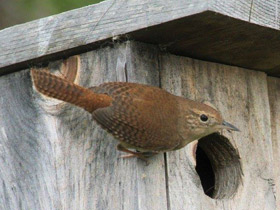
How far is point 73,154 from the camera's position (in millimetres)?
3539

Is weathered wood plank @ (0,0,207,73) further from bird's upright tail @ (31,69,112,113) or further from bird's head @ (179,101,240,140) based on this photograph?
bird's head @ (179,101,240,140)

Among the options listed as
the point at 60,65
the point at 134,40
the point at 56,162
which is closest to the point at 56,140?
the point at 56,162

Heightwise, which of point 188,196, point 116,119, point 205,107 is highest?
point 116,119

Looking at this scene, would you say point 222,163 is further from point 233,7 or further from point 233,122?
point 233,7

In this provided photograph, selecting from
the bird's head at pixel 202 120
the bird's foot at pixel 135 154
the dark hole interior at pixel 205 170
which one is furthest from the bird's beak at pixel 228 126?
the dark hole interior at pixel 205 170

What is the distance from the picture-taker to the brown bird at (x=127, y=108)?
3.30 m

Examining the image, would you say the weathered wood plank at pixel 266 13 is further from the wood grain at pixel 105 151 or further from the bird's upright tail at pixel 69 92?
the bird's upright tail at pixel 69 92

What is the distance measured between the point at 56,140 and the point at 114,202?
41cm

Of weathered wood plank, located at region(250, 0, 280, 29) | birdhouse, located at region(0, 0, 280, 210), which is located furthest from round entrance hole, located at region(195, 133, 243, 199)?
weathered wood plank, located at region(250, 0, 280, 29)

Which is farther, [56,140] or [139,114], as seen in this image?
[56,140]

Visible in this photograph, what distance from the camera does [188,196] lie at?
11.7ft

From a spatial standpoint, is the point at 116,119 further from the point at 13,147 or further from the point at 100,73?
the point at 13,147

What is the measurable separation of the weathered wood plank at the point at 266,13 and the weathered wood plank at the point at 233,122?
488mm

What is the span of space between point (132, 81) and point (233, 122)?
732 mm
